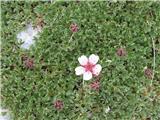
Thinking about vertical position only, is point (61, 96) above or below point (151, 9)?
below

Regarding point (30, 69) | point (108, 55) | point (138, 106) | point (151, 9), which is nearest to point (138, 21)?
point (151, 9)

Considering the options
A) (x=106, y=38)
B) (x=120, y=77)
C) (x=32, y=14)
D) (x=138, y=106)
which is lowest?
(x=138, y=106)

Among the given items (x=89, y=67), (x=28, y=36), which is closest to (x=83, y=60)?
(x=89, y=67)

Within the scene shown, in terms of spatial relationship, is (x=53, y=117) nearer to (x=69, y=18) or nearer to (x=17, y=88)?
(x=17, y=88)

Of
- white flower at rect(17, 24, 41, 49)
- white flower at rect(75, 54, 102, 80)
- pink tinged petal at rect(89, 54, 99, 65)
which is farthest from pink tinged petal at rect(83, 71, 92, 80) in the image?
white flower at rect(17, 24, 41, 49)

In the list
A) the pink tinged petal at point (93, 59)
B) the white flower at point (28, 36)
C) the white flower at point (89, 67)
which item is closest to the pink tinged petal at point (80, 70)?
the white flower at point (89, 67)

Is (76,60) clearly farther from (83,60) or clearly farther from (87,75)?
(87,75)
